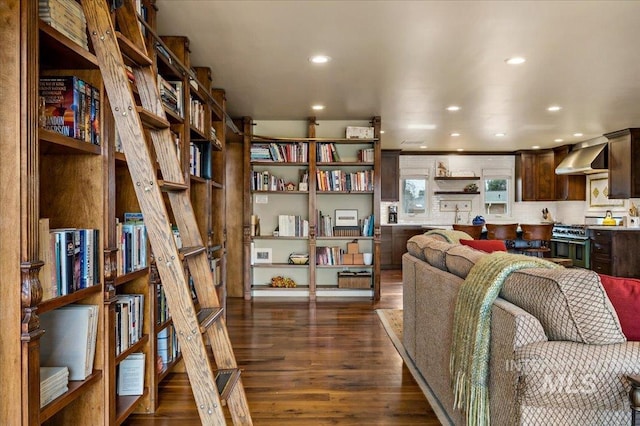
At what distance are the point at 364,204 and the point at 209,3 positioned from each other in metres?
3.70

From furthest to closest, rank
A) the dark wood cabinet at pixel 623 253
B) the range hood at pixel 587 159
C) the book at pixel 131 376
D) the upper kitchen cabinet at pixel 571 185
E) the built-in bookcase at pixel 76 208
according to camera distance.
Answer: the upper kitchen cabinet at pixel 571 185, the range hood at pixel 587 159, the dark wood cabinet at pixel 623 253, the book at pixel 131 376, the built-in bookcase at pixel 76 208

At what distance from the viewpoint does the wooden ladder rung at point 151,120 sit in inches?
60.7

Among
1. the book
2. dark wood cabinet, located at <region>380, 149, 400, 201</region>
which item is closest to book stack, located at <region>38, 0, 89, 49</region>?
the book

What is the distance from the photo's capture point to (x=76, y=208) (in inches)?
72.5

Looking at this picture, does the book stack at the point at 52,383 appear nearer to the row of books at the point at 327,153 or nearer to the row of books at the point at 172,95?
the row of books at the point at 172,95

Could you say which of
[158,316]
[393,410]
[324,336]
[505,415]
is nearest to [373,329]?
[324,336]

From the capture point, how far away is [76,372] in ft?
5.73

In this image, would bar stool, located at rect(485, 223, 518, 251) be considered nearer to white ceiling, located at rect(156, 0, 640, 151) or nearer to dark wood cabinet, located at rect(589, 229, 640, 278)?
dark wood cabinet, located at rect(589, 229, 640, 278)

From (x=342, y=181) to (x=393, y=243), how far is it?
3.38 meters

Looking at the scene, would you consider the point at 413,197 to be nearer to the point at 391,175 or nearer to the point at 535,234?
the point at 391,175

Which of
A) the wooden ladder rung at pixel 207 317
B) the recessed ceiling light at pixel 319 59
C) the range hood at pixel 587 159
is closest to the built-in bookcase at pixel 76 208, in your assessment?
the wooden ladder rung at pixel 207 317

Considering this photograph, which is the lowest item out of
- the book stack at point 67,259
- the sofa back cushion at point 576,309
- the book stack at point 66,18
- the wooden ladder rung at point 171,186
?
the sofa back cushion at point 576,309

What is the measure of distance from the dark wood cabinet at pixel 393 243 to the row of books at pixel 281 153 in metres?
3.52

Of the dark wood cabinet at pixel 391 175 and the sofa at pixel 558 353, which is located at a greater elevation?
the dark wood cabinet at pixel 391 175
